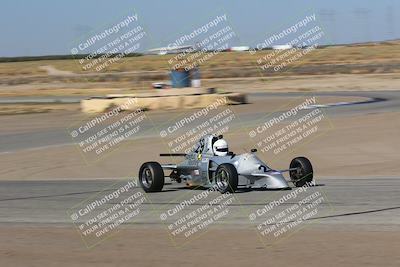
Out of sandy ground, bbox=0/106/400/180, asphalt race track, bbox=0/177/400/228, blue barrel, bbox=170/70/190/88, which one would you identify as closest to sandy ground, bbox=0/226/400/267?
asphalt race track, bbox=0/177/400/228

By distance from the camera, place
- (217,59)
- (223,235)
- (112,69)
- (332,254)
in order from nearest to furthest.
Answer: (332,254) < (223,235) < (112,69) < (217,59)

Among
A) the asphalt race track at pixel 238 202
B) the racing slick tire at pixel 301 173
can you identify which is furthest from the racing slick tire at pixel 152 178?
the racing slick tire at pixel 301 173

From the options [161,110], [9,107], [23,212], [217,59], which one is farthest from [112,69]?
[23,212]

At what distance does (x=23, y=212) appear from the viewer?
1391 centimetres

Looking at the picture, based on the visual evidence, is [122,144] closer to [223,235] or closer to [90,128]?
[90,128]

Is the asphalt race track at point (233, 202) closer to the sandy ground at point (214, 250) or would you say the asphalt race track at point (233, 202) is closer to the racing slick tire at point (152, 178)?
the racing slick tire at point (152, 178)

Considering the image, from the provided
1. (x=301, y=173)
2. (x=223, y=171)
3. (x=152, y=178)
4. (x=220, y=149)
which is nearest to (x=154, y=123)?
(x=152, y=178)

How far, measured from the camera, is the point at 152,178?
15.6 metres

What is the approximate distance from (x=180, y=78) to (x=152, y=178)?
108ft

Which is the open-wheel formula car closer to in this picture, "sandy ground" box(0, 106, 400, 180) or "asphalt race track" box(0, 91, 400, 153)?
"sandy ground" box(0, 106, 400, 180)

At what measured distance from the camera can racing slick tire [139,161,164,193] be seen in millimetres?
15578

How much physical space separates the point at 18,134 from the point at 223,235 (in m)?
25.6

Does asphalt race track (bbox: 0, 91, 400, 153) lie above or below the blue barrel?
below

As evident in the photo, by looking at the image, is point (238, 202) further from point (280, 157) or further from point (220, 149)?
point (280, 157)
